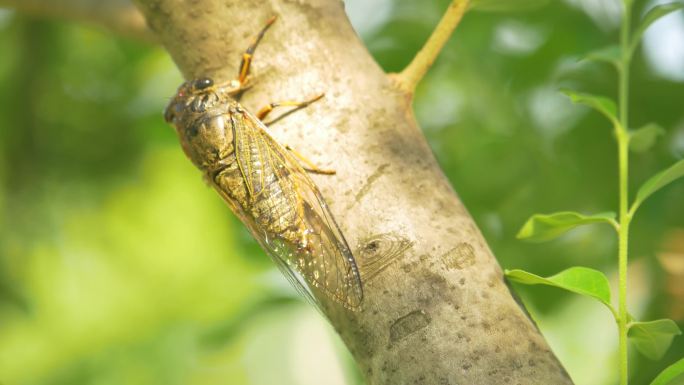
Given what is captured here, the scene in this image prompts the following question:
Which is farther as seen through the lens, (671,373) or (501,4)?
(501,4)

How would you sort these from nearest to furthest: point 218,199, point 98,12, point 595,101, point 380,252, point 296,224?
point 380,252 < point 595,101 < point 296,224 < point 98,12 < point 218,199

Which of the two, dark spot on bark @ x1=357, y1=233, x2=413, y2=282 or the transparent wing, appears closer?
dark spot on bark @ x1=357, y1=233, x2=413, y2=282

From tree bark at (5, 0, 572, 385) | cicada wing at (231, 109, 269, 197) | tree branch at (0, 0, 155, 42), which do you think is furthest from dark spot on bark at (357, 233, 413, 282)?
tree branch at (0, 0, 155, 42)

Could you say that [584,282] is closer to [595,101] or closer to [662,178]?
[662,178]

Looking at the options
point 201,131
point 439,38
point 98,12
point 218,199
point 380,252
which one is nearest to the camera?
point 380,252

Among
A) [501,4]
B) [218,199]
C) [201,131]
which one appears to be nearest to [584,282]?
[501,4]

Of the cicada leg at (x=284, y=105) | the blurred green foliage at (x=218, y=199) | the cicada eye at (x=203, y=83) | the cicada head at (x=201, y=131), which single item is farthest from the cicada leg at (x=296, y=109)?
the blurred green foliage at (x=218, y=199)

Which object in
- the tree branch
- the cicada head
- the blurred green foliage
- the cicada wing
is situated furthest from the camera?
the tree branch

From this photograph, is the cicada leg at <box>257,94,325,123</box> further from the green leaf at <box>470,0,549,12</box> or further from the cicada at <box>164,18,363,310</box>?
the green leaf at <box>470,0,549,12</box>

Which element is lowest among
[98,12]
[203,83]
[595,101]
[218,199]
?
[218,199]
